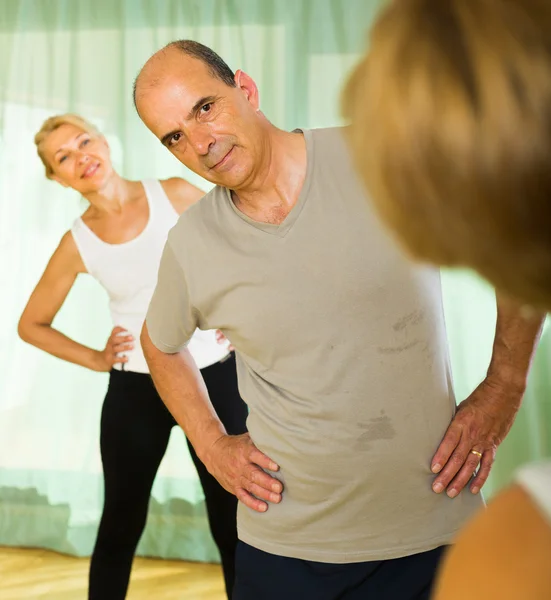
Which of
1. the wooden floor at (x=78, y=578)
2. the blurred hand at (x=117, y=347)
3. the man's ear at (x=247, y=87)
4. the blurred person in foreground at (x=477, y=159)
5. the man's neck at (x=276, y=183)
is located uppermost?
the man's ear at (x=247, y=87)

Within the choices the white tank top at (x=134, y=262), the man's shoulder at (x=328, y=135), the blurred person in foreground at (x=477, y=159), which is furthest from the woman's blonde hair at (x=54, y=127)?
the blurred person in foreground at (x=477, y=159)

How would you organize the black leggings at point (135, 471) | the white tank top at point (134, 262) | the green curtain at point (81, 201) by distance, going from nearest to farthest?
the black leggings at point (135, 471)
the white tank top at point (134, 262)
the green curtain at point (81, 201)

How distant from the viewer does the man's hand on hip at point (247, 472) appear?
1.43m

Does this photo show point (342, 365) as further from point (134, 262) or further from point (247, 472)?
point (134, 262)

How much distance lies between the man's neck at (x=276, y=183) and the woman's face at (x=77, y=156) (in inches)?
56.8

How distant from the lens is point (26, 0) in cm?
361

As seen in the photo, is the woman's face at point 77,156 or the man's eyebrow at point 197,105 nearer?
the man's eyebrow at point 197,105

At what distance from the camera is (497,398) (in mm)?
1465

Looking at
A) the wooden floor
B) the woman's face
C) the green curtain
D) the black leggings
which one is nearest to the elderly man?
the black leggings

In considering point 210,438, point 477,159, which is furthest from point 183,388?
point 477,159

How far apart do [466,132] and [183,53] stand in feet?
3.46

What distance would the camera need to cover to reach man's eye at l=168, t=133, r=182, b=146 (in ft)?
4.79

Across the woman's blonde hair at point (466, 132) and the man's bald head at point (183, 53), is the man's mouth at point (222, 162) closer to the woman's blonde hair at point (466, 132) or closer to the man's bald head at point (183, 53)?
the man's bald head at point (183, 53)

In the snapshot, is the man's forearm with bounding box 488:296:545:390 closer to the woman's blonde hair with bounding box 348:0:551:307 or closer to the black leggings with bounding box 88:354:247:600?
the woman's blonde hair with bounding box 348:0:551:307
